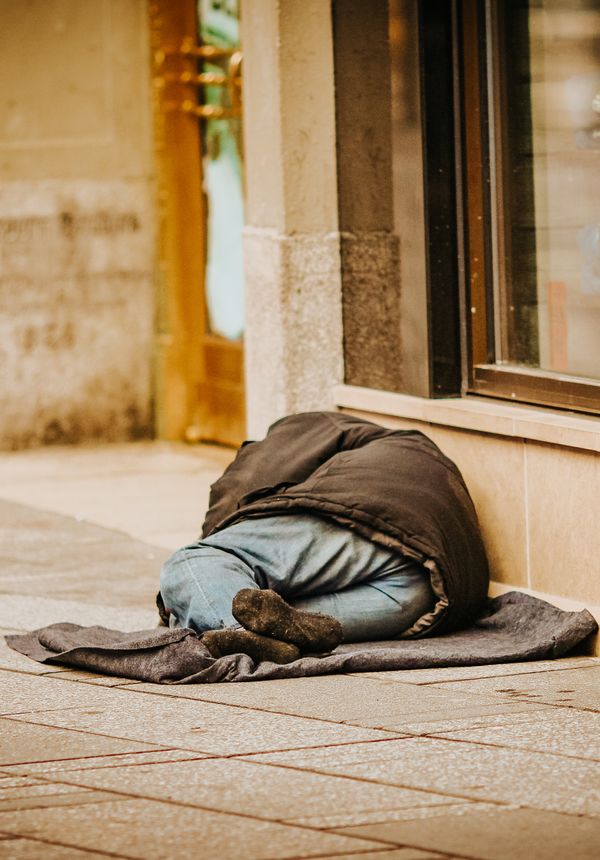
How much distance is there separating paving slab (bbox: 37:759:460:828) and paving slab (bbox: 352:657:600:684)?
1.05 meters

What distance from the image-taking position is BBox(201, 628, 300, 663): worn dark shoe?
17.3 ft

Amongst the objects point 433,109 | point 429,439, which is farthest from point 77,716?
point 433,109

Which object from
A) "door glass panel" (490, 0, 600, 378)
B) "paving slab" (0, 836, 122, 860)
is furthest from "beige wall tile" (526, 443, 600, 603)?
"paving slab" (0, 836, 122, 860)

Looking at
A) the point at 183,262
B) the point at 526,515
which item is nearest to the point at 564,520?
the point at 526,515

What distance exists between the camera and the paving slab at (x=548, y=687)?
495cm

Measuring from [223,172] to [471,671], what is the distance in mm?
5278

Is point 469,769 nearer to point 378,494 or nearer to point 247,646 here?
point 247,646

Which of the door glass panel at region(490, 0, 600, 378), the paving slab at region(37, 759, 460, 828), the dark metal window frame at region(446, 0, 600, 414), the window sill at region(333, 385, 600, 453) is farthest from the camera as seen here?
the dark metal window frame at region(446, 0, 600, 414)

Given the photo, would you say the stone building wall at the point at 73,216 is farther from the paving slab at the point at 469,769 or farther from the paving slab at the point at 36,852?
the paving slab at the point at 36,852

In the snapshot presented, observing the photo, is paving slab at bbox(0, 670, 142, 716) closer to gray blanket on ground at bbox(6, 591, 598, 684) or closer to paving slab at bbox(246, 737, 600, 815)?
gray blanket on ground at bbox(6, 591, 598, 684)

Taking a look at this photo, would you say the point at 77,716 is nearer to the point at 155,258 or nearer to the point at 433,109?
the point at 433,109

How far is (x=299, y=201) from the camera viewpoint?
280 inches

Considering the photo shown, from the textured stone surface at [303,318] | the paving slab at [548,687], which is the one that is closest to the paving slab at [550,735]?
the paving slab at [548,687]

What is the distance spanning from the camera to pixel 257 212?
738cm
